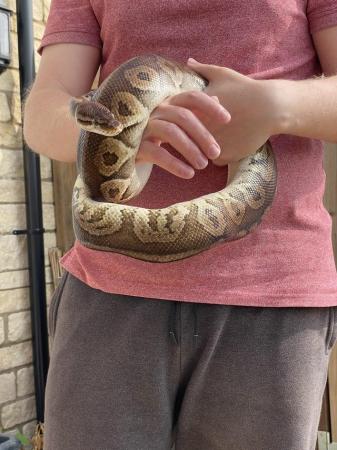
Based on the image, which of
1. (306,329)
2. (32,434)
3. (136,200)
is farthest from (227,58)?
(32,434)

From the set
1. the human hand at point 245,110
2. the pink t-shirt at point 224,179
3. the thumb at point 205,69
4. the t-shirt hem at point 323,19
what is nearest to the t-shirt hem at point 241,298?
the pink t-shirt at point 224,179

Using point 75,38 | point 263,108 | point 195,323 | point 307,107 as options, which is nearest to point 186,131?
point 263,108

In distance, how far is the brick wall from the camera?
2910 mm

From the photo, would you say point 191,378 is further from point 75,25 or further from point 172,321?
point 75,25

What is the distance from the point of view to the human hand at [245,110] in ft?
3.10

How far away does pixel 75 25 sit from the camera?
1.28 m

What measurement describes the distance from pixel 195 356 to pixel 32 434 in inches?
86.9

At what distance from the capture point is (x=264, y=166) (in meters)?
1.09

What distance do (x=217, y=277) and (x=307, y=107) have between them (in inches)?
13.4

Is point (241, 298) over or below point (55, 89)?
below

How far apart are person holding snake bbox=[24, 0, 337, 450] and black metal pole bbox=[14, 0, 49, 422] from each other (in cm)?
175

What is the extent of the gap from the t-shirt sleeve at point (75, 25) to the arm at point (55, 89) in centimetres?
1

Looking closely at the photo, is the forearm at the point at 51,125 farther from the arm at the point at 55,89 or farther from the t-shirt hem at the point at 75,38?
the t-shirt hem at the point at 75,38

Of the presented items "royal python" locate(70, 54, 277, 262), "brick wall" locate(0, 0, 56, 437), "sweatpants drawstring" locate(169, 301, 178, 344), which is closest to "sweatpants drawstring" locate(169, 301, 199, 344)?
"sweatpants drawstring" locate(169, 301, 178, 344)
